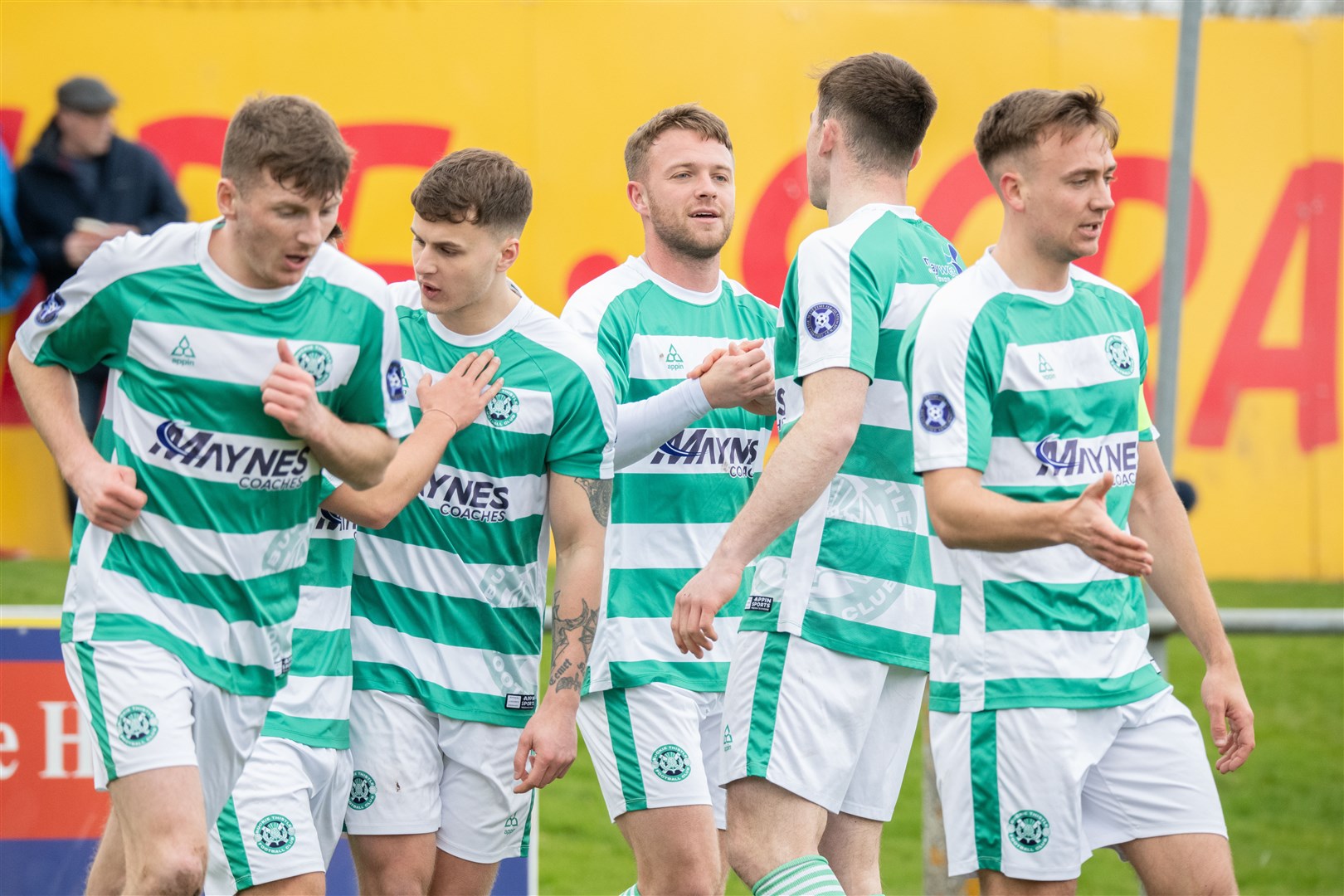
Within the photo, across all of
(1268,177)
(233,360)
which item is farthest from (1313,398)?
(233,360)

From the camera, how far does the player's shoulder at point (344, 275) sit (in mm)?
4121

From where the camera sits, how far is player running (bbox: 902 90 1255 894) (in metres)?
3.80

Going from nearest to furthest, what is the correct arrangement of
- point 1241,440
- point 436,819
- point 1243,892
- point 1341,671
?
point 436,819 → point 1243,892 → point 1341,671 → point 1241,440

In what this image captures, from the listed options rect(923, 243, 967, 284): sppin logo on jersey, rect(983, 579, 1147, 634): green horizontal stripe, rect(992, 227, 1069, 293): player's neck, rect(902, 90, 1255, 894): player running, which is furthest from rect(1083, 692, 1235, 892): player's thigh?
rect(923, 243, 967, 284): sppin logo on jersey

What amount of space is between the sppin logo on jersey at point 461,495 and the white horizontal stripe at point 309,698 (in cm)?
56

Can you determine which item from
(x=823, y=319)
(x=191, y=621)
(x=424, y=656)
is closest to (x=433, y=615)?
(x=424, y=656)

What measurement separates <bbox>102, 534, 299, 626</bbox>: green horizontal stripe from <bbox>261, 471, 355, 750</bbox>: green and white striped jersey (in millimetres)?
219

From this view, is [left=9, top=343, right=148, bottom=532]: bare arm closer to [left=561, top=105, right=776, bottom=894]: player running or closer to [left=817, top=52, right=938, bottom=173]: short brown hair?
[left=561, top=105, right=776, bottom=894]: player running

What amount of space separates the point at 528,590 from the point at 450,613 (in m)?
0.24

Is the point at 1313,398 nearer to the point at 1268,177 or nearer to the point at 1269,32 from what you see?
the point at 1268,177

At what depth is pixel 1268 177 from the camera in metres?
12.0

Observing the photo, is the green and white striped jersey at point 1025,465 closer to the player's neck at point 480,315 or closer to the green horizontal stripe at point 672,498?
the green horizontal stripe at point 672,498

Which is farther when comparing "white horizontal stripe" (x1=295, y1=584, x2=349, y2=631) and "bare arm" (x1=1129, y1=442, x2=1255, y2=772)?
"white horizontal stripe" (x1=295, y1=584, x2=349, y2=631)

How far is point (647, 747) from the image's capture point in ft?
15.5
